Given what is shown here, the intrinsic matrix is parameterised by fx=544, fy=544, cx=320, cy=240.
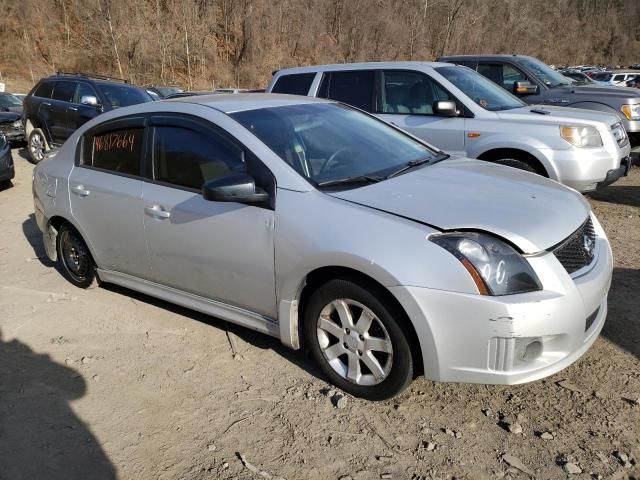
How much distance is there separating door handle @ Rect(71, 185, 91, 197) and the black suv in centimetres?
662

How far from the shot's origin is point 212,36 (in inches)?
1582

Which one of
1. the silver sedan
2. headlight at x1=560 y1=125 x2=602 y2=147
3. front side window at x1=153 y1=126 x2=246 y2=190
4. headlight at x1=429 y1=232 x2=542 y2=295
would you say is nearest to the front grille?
the silver sedan

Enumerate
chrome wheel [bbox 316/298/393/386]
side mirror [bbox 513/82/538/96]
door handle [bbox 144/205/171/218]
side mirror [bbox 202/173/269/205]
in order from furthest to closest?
side mirror [bbox 513/82/538/96]
door handle [bbox 144/205/171/218]
side mirror [bbox 202/173/269/205]
chrome wheel [bbox 316/298/393/386]

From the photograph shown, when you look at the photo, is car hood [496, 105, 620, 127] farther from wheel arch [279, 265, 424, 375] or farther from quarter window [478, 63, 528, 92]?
wheel arch [279, 265, 424, 375]

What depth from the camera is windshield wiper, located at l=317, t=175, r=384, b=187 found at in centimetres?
315

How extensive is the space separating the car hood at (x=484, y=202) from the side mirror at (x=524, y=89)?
A: 495 centimetres

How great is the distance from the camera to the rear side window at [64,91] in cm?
1098

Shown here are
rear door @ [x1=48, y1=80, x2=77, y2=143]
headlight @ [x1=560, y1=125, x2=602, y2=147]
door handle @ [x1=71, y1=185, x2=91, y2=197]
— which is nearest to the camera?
door handle @ [x1=71, y1=185, x2=91, y2=197]

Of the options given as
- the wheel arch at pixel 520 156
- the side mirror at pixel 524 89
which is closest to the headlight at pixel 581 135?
the wheel arch at pixel 520 156

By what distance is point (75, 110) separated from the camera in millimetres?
10602

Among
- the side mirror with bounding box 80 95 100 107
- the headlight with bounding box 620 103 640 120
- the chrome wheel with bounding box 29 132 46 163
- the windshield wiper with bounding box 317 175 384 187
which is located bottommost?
the chrome wheel with bounding box 29 132 46 163

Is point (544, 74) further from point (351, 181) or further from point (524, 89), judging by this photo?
point (351, 181)

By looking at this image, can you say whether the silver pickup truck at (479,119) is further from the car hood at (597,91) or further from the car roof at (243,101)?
the car roof at (243,101)

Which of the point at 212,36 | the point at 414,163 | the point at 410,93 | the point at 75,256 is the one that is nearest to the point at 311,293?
the point at 414,163
